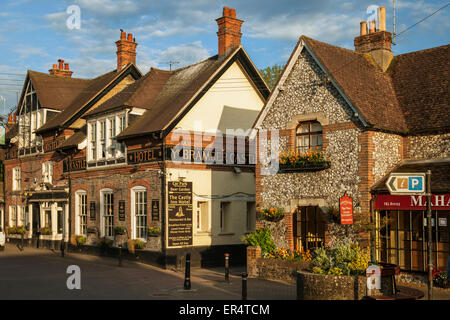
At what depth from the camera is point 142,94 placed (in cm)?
2688

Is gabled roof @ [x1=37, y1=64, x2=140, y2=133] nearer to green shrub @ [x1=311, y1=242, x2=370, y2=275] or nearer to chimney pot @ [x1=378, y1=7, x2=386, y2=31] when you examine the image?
chimney pot @ [x1=378, y1=7, x2=386, y2=31]

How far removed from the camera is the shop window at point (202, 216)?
2434cm

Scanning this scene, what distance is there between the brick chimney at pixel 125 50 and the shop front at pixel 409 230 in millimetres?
20572

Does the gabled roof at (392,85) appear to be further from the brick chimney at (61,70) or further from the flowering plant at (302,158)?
the brick chimney at (61,70)

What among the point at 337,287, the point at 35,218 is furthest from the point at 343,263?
the point at 35,218

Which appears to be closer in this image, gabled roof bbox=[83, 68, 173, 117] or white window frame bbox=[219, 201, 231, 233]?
white window frame bbox=[219, 201, 231, 233]

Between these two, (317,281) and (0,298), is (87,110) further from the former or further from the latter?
(317,281)

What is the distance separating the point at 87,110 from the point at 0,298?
17688 mm

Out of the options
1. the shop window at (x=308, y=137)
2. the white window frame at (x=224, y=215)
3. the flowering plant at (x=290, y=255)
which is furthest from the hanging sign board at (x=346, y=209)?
the white window frame at (x=224, y=215)

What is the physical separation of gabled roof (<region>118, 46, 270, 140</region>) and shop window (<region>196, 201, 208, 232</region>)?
392 centimetres

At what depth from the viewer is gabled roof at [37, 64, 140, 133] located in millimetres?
30891

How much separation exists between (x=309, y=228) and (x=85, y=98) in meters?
19.4

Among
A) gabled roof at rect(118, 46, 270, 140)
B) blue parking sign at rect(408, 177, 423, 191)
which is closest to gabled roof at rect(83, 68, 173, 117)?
gabled roof at rect(118, 46, 270, 140)
